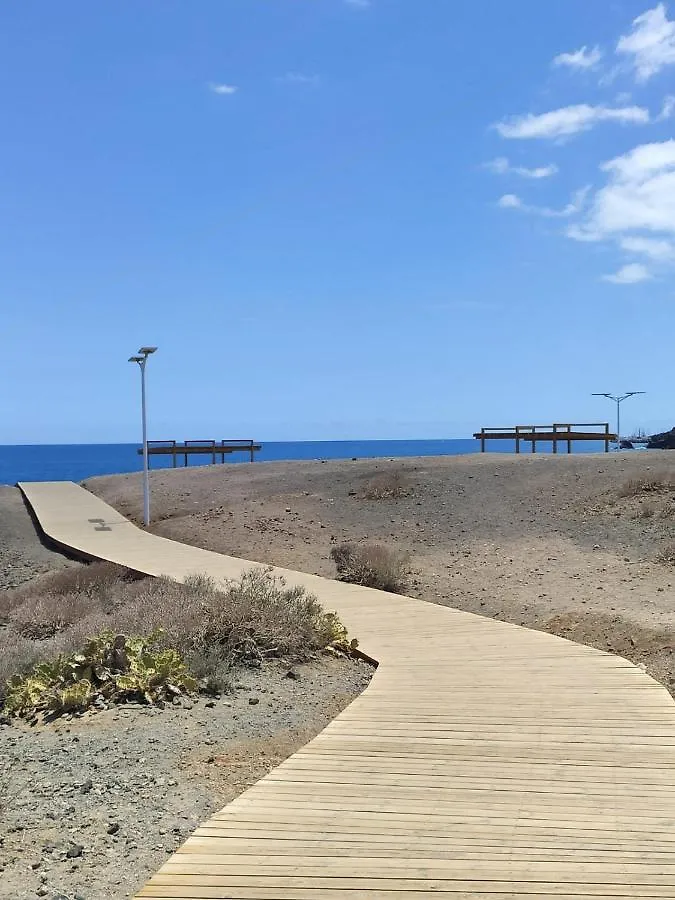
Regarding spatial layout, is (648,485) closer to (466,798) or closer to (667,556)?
(667,556)

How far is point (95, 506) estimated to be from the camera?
1088 inches

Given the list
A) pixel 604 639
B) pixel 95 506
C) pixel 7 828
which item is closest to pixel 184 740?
pixel 7 828

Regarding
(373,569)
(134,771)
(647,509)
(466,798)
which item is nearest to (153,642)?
(134,771)

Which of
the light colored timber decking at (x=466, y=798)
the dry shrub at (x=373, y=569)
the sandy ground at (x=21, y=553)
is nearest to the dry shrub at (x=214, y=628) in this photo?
the light colored timber decking at (x=466, y=798)

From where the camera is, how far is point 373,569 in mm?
13844

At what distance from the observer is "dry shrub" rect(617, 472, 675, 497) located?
1969 cm

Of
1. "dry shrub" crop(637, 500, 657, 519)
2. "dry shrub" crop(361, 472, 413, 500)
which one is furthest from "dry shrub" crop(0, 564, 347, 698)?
"dry shrub" crop(361, 472, 413, 500)

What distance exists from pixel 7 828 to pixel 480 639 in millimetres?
5381

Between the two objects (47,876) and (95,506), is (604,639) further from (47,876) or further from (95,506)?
(95,506)

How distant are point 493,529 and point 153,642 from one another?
11367mm

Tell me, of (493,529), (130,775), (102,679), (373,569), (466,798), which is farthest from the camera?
(493,529)

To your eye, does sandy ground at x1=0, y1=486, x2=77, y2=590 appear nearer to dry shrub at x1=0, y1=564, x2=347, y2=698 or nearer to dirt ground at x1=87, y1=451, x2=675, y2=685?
dirt ground at x1=87, y1=451, x2=675, y2=685

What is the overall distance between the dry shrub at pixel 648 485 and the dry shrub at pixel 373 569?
7.17m

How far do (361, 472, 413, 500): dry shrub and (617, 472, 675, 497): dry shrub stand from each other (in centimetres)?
512
